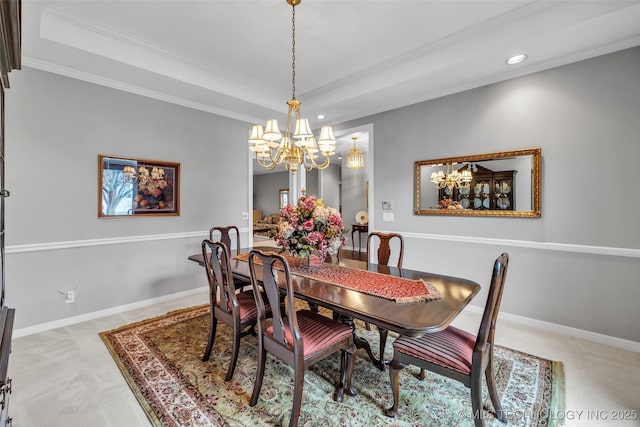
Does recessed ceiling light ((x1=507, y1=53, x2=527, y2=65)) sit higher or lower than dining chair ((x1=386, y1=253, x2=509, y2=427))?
higher

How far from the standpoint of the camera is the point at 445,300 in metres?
1.71

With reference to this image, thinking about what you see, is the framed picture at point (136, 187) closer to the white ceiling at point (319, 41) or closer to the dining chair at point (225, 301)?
the white ceiling at point (319, 41)

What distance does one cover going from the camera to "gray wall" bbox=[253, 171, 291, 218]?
11203 mm

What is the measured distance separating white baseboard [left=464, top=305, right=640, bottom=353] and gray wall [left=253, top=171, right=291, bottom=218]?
8.85 m

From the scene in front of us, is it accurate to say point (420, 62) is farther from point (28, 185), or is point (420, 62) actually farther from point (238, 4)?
point (28, 185)

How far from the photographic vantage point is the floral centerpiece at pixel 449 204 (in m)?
3.48

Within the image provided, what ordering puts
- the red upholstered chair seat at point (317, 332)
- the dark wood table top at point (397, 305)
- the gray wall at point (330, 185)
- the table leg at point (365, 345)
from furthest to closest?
the gray wall at point (330, 185)
the table leg at point (365, 345)
the red upholstered chair seat at point (317, 332)
the dark wood table top at point (397, 305)

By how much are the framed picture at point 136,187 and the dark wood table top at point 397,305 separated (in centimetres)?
240

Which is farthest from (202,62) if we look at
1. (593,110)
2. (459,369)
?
(593,110)

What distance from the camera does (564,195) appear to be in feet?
9.18

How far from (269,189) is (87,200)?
8.62m

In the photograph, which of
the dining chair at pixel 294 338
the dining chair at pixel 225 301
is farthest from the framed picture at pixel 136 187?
the dining chair at pixel 294 338

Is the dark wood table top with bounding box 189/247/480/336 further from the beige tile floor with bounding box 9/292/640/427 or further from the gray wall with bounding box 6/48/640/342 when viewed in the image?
the gray wall with bounding box 6/48/640/342

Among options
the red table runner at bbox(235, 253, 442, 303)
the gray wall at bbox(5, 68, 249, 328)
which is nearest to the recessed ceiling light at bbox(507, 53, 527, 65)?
the red table runner at bbox(235, 253, 442, 303)
